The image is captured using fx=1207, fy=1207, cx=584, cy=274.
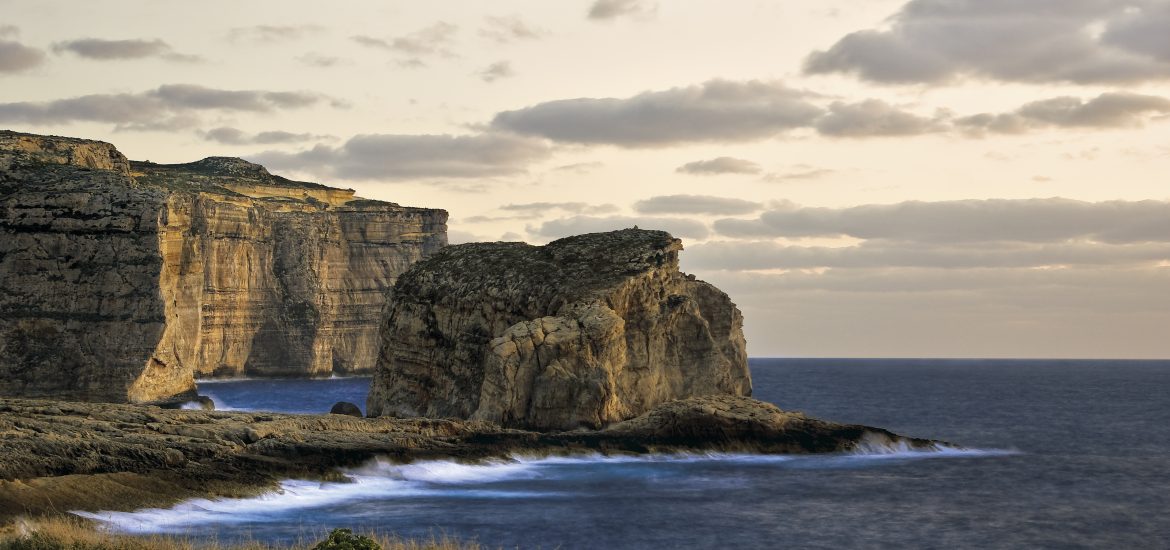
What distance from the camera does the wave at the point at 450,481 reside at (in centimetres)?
3753

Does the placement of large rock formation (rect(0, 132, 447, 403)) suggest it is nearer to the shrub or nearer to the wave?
the wave

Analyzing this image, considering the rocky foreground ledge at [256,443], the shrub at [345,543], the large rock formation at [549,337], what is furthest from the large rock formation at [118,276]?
the shrub at [345,543]

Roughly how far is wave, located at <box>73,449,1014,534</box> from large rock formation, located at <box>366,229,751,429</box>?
5.35 metres

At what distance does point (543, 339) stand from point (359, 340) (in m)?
99.7

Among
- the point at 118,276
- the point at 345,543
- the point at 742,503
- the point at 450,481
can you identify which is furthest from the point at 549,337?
the point at 345,543

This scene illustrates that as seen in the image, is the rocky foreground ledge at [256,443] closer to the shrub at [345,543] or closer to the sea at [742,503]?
the sea at [742,503]

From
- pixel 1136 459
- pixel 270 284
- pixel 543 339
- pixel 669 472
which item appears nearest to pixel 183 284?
pixel 270 284

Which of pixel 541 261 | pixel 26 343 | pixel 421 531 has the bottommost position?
pixel 421 531

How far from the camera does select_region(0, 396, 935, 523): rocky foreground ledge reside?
126 ft

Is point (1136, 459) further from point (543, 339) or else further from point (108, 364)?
point (108, 364)

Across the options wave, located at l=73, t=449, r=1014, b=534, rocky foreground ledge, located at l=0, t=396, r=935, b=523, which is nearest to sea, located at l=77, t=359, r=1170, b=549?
wave, located at l=73, t=449, r=1014, b=534

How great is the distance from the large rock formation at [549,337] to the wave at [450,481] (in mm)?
5352

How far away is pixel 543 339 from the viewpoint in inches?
2361

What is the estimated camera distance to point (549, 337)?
60.1 metres
